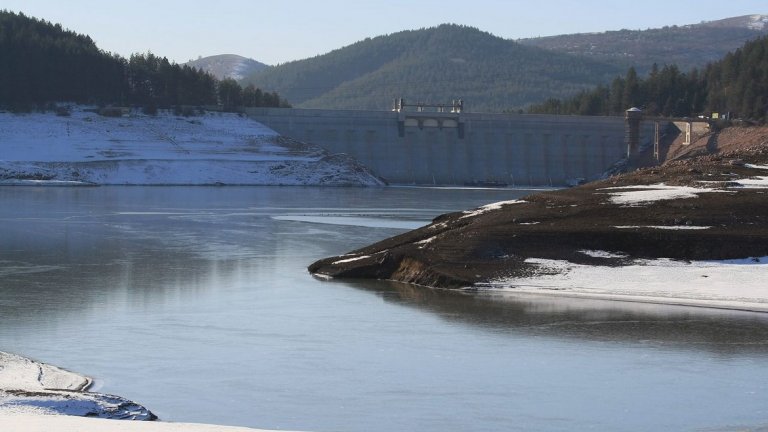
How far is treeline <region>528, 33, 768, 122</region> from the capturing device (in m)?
154

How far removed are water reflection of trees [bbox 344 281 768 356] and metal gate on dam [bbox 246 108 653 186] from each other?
4093 inches

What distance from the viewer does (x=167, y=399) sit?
845 inches

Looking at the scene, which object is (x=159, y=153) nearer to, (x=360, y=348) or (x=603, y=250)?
(x=603, y=250)

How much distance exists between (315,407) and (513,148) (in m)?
127

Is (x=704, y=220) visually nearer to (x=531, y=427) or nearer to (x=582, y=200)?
(x=582, y=200)

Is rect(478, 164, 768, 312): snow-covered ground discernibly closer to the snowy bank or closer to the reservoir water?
the reservoir water

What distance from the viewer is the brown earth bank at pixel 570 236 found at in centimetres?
3744

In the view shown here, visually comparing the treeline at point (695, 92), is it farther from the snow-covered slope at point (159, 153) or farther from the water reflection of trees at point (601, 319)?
the water reflection of trees at point (601, 319)

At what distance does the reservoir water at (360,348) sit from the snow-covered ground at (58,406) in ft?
2.53

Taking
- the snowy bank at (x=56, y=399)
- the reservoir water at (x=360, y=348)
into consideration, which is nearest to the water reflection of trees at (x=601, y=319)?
the reservoir water at (x=360, y=348)

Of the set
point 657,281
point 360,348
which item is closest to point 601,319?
point 657,281

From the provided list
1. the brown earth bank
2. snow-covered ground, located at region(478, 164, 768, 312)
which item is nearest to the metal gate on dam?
the brown earth bank

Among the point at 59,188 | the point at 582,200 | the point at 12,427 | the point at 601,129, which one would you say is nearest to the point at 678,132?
the point at 601,129

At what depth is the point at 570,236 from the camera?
38938mm
